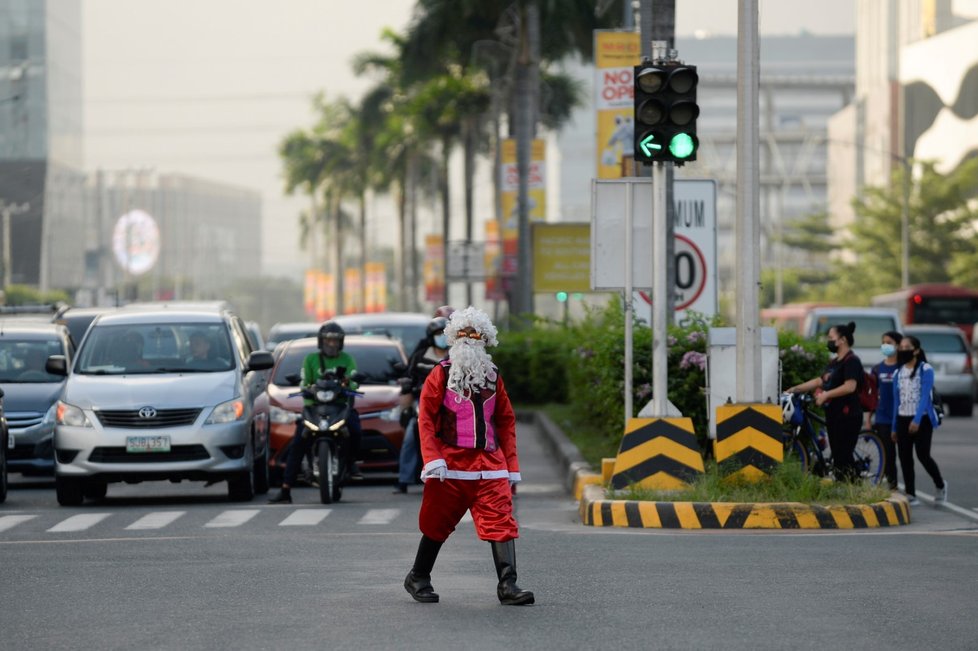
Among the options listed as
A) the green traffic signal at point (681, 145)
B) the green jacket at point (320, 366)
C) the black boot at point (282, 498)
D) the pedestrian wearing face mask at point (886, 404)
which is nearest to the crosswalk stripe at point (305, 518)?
the black boot at point (282, 498)

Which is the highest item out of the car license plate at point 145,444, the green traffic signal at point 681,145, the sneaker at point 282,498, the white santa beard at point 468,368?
the green traffic signal at point 681,145

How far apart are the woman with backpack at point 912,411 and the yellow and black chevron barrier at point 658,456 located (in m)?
3.22

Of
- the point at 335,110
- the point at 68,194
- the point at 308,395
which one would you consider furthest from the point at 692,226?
the point at 68,194

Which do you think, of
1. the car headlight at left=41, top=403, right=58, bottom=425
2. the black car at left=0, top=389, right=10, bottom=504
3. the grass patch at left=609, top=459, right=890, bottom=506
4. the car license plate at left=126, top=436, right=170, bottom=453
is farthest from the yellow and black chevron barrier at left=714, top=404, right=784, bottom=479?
the car headlight at left=41, top=403, right=58, bottom=425

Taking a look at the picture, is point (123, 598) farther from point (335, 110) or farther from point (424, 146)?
point (335, 110)

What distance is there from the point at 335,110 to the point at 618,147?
258 ft

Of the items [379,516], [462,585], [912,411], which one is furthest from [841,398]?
[462,585]

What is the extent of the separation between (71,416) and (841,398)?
7127 millimetres

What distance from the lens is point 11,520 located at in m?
16.6

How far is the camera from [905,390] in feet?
62.1

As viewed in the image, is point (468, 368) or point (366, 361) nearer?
point (468, 368)

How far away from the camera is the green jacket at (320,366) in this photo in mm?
18547

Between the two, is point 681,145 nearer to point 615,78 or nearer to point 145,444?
point 145,444

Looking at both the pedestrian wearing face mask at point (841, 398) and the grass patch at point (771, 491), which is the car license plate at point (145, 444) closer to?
the grass patch at point (771, 491)
